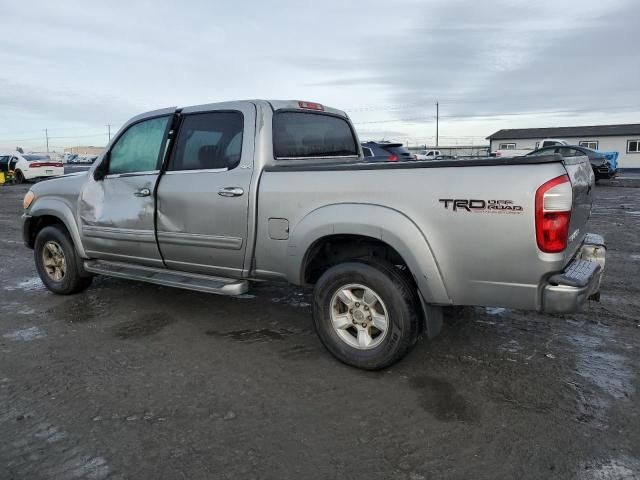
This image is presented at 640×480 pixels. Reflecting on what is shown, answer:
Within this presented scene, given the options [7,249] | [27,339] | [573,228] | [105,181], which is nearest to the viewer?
[573,228]

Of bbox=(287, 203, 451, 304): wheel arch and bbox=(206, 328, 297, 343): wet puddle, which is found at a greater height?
bbox=(287, 203, 451, 304): wheel arch

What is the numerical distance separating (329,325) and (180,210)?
1702 mm

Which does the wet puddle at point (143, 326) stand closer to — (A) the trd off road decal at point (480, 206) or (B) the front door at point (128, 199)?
(B) the front door at point (128, 199)

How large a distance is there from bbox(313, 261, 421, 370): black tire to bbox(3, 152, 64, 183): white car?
25648 millimetres

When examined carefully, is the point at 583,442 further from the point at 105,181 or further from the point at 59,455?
the point at 105,181

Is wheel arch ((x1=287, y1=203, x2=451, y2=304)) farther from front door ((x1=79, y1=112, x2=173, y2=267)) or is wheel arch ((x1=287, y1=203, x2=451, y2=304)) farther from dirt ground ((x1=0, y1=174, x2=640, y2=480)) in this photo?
front door ((x1=79, y1=112, x2=173, y2=267))

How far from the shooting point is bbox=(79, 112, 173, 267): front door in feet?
16.0

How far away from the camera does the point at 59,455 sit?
2795mm

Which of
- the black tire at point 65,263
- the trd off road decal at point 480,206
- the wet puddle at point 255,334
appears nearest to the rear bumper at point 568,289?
the trd off road decal at point 480,206

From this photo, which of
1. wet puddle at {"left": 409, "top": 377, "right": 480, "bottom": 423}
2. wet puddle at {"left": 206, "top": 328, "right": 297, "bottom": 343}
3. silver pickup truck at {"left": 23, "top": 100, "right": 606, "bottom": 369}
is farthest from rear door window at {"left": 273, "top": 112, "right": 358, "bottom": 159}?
wet puddle at {"left": 409, "top": 377, "right": 480, "bottom": 423}

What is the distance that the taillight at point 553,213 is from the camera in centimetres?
302

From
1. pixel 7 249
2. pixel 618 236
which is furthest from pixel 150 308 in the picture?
pixel 618 236

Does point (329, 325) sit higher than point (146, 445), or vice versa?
point (329, 325)

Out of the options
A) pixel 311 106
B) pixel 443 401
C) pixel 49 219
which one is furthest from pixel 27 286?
pixel 443 401
